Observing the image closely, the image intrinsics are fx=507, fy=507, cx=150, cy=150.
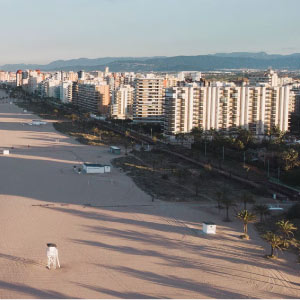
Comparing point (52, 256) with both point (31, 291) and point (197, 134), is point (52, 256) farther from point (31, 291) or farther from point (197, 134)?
point (197, 134)

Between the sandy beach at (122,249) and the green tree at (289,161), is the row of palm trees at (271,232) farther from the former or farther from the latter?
the green tree at (289,161)

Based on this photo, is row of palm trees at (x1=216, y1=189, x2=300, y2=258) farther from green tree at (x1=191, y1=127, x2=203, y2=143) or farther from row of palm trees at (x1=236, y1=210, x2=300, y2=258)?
green tree at (x1=191, y1=127, x2=203, y2=143)

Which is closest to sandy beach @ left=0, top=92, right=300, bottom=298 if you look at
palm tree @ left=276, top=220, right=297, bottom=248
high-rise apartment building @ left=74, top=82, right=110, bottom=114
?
palm tree @ left=276, top=220, right=297, bottom=248

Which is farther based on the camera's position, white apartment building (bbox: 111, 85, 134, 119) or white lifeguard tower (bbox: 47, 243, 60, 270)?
white apartment building (bbox: 111, 85, 134, 119)

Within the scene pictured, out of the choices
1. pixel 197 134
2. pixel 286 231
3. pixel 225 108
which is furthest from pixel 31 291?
pixel 225 108

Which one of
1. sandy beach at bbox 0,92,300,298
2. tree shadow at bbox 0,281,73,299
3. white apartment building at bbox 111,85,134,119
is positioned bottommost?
tree shadow at bbox 0,281,73,299

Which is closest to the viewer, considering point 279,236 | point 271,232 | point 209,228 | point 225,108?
point 279,236
